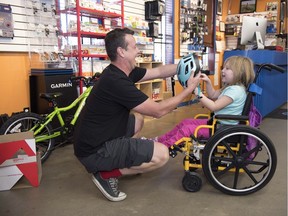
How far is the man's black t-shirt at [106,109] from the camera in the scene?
1.88 metres

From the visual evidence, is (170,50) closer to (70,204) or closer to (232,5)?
(232,5)

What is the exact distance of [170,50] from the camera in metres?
6.05

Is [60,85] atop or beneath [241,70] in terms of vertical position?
→ beneath

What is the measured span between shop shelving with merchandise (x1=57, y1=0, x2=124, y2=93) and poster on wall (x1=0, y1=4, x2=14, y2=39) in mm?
697

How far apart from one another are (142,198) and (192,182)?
0.41 m

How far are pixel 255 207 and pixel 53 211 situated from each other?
1.42 m

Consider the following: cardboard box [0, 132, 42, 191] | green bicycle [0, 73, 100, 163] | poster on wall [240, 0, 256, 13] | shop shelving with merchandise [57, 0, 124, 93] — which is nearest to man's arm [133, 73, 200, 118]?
cardboard box [0, 132, 42, 191]

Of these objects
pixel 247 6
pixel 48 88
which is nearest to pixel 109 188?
pixel 48 88

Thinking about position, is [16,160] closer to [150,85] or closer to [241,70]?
[241,70]

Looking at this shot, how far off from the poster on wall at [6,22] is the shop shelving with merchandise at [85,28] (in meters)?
0.70

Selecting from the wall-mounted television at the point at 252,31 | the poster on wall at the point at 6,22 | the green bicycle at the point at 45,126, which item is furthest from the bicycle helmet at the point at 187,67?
the wall-mounted television at the point at 252,31

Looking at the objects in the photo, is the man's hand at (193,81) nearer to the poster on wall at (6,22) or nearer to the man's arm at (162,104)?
the man's arm at (162,104)

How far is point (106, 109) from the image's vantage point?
1950mm

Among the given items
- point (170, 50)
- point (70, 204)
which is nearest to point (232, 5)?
point (170, 50)
